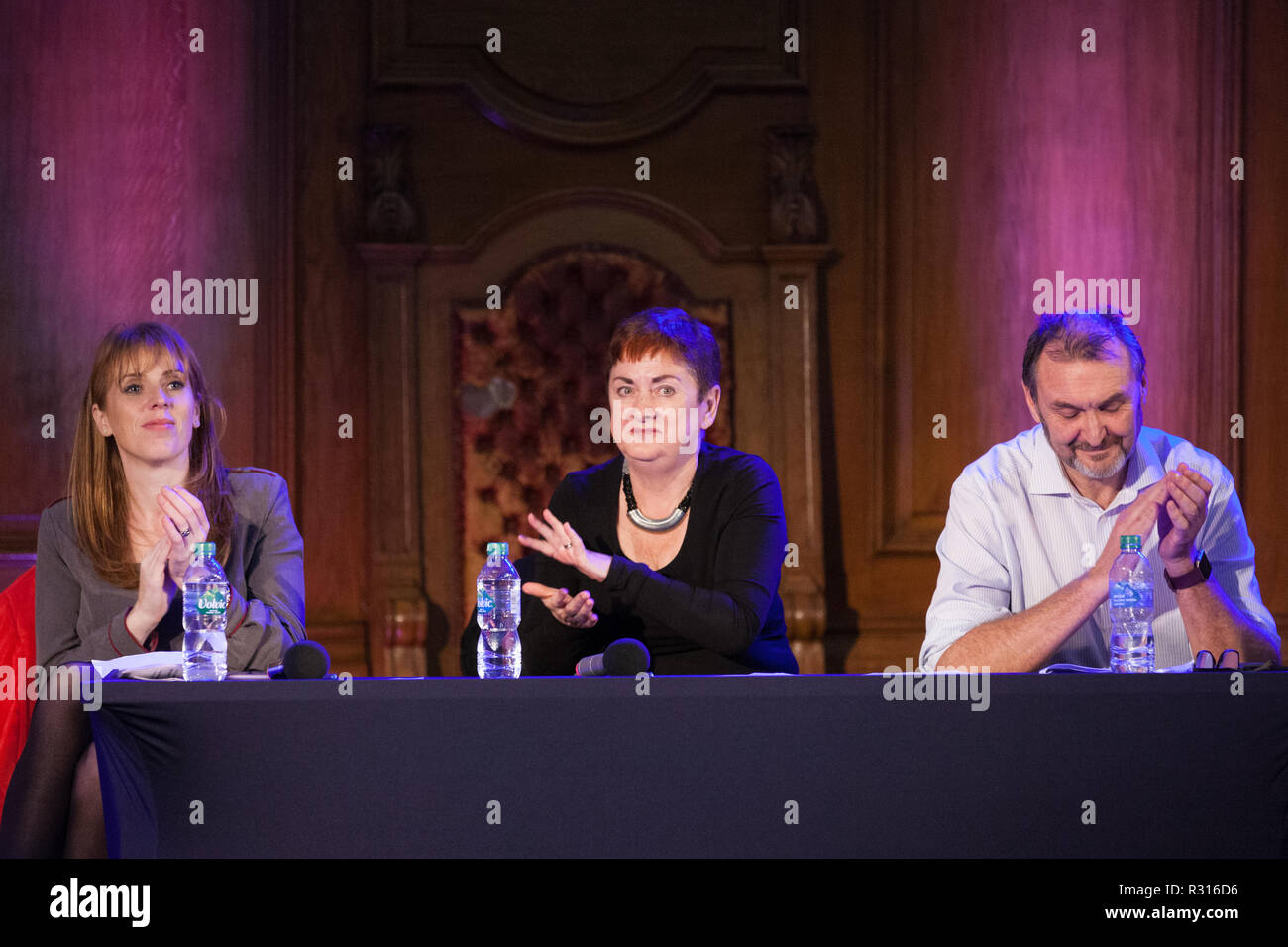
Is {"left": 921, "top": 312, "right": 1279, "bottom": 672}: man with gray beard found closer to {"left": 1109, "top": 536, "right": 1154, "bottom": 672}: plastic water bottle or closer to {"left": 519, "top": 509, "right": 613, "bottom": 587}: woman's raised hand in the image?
{"left": 1109, "top": 536, "right": 1154, "bottom": 672}: plastic water bottle

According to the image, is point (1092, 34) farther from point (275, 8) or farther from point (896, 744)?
point (896, 744)

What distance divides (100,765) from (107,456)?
882 millimetres

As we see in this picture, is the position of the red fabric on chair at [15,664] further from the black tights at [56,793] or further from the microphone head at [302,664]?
the microphone head at [302,664]

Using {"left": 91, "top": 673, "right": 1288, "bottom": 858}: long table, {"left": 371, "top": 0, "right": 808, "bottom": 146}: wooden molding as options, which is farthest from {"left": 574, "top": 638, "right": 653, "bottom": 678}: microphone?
{"left": 371, "top": 0, "right": 808, "bottom": 146}: wooden molding

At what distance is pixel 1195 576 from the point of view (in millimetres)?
1974

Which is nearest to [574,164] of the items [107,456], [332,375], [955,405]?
[332,375]

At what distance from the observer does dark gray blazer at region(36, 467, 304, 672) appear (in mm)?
2098

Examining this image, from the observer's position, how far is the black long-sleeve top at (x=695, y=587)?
2184 mm

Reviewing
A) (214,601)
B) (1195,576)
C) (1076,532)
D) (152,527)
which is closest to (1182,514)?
(1195,576)

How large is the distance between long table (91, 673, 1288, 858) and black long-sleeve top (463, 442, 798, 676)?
2.12 feet

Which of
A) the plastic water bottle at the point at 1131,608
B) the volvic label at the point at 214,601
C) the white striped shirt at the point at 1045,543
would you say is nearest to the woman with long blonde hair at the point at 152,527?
the volvic label at the point at 214,601

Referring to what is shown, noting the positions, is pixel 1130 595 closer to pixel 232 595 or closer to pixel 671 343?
pixel 671 343

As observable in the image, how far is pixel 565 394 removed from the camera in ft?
12.3

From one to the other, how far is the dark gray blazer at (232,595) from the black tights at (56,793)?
423 millimetres
